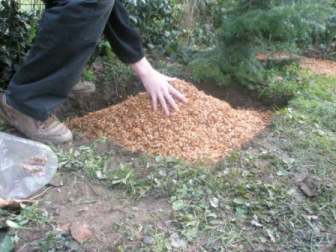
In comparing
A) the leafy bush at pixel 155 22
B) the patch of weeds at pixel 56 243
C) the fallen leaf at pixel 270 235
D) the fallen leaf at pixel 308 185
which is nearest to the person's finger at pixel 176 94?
the fallen leaf at pixel 308 185

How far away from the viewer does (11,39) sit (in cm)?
317

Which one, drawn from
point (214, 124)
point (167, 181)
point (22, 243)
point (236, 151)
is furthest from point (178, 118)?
point (22, 243)

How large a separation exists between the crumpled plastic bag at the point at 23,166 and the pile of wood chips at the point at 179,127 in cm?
37

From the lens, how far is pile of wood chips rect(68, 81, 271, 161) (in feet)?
8.58

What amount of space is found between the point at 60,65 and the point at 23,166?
50 cm

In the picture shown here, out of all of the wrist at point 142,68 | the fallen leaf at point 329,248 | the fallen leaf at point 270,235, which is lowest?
the fallen leaf at point 329,248

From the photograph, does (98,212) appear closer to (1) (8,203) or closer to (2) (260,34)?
(1) (8,203)

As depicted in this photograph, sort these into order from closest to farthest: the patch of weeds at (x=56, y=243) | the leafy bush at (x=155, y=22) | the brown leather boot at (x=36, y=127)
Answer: the patch of weeds at (x=56, y=243) → the brown leather boot at (x=36, y=127) → the leafy bush at (x=155, y=22)

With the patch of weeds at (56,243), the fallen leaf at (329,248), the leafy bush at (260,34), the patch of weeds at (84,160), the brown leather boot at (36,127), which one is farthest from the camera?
the leafy bush at (260,34)

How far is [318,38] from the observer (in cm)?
535

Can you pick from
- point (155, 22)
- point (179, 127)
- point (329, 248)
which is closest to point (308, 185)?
point (329, 248)

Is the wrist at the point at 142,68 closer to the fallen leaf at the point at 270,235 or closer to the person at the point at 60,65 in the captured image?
the person at the point at 60,65

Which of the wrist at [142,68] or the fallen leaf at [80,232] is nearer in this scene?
the fallen leaf at [80,232]

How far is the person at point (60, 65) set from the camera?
2303 mm
